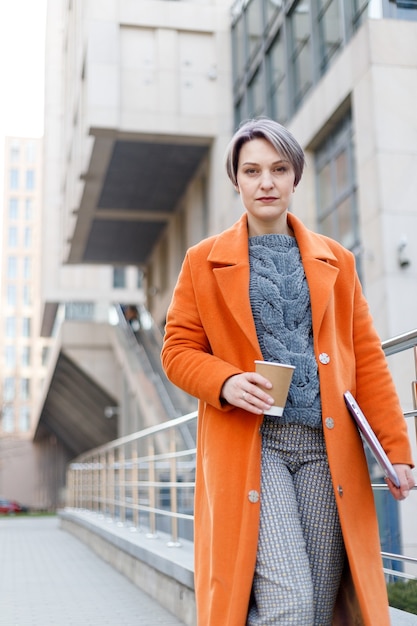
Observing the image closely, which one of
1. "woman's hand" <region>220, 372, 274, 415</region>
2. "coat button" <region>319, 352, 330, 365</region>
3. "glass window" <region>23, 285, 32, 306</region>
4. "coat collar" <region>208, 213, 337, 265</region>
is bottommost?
"woman's hand" <region>220, 372, 274, 415</region>

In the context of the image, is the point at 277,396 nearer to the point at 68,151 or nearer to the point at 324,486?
the point at 324,486

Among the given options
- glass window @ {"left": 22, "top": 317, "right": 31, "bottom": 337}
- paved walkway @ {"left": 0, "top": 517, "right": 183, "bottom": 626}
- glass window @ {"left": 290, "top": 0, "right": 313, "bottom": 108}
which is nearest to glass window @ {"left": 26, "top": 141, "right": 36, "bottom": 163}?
glass window @ {"left": 22, "top": 317, "right": 31, "bottom": 337}

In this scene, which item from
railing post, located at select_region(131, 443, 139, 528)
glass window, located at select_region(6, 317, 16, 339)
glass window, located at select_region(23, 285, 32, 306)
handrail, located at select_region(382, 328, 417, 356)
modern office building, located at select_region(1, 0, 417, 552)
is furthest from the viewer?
glass window, located at select_region(23, 285, 32, 306)

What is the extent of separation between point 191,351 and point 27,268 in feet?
299

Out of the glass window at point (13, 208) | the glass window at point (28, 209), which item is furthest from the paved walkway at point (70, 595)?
the glass window at point (13, 208)

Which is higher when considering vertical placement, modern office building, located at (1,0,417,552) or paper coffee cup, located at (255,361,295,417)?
modern office building, located at (1,0,417,552)

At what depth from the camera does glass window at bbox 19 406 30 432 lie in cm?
8244

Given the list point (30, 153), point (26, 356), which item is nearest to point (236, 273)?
→ point (26, 356)

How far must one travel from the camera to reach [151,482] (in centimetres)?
785

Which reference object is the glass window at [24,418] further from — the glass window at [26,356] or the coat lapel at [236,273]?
the coat lapel at [236,273]

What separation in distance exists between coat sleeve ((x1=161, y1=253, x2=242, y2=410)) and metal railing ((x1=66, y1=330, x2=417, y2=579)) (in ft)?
4.09

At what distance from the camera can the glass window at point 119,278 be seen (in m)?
42.5

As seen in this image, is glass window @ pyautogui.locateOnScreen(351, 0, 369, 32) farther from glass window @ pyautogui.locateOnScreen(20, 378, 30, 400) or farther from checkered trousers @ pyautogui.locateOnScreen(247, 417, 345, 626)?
glass window @ pyautogui.locateOnScreen(20, 378, 30, 400)

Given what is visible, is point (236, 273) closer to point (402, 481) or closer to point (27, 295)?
point (402, 481)
